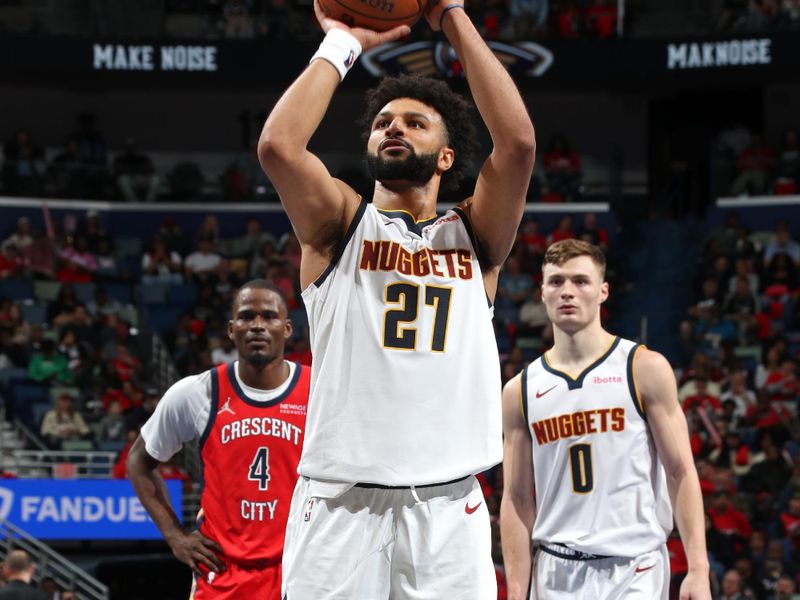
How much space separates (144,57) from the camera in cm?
1962

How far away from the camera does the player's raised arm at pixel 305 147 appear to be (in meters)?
3.73

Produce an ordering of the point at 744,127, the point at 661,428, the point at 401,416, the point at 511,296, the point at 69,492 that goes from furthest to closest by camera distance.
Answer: the point at 744,127, the point at 511,296, the point at 69,492, the point at 661,428, the point at 401,416

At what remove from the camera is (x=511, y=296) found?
17.0 meters

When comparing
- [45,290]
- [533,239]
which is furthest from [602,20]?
[45,290]

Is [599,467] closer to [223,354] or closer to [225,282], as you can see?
[223,354]

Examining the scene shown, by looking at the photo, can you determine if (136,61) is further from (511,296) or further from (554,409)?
(554,409)

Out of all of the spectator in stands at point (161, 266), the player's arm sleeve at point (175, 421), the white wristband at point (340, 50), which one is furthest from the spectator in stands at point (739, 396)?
the white wristband at point (340, 50)

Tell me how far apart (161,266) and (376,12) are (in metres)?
14.6

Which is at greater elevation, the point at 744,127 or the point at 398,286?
the point at 744,127

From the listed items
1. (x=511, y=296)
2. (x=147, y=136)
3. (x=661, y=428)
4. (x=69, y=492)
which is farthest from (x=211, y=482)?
(x=147, y=136)

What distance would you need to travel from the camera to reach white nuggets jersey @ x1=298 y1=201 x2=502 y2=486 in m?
3.80

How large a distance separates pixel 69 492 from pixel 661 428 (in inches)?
346

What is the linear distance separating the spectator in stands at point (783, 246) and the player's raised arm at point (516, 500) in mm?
12350

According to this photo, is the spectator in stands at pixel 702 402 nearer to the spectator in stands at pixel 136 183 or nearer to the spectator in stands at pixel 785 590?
the spectator in stands at pixel 785 590
